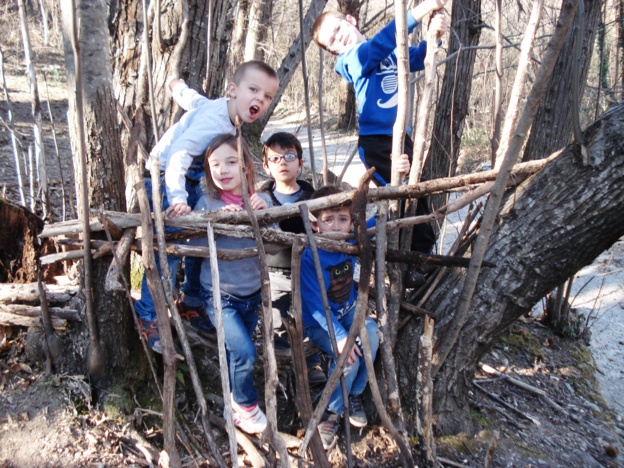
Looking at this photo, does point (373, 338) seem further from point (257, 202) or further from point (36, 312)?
point (36, 312)

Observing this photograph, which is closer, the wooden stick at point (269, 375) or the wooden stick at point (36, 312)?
the wooden stick at point (269, 375)

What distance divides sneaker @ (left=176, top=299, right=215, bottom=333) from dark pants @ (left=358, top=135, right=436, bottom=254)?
127cm

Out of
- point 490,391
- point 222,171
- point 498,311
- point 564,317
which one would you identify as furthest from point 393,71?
point 564,317

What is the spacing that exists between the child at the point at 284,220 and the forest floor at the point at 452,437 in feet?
0.97

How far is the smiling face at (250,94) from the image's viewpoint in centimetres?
234

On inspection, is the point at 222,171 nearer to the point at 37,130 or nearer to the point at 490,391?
the point at 37,130

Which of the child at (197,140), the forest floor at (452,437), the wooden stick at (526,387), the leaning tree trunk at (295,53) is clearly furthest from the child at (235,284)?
the leaning tree trunk at (295,53)

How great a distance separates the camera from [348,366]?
7.52ft

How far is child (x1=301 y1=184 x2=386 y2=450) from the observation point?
233 centimetres

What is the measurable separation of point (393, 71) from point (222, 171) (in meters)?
1.28

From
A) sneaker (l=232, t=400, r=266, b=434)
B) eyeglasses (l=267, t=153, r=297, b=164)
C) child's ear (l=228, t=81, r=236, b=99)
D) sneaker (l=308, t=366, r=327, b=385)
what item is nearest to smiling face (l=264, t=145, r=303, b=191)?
eyeglasses (l=267, t=153, r=297, b=164)

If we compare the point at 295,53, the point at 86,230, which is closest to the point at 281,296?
the point at 86,230

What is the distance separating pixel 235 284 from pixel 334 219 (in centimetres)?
57

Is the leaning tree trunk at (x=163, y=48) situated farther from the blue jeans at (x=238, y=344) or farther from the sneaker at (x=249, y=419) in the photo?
the sneaker at (x=249, y=419)
